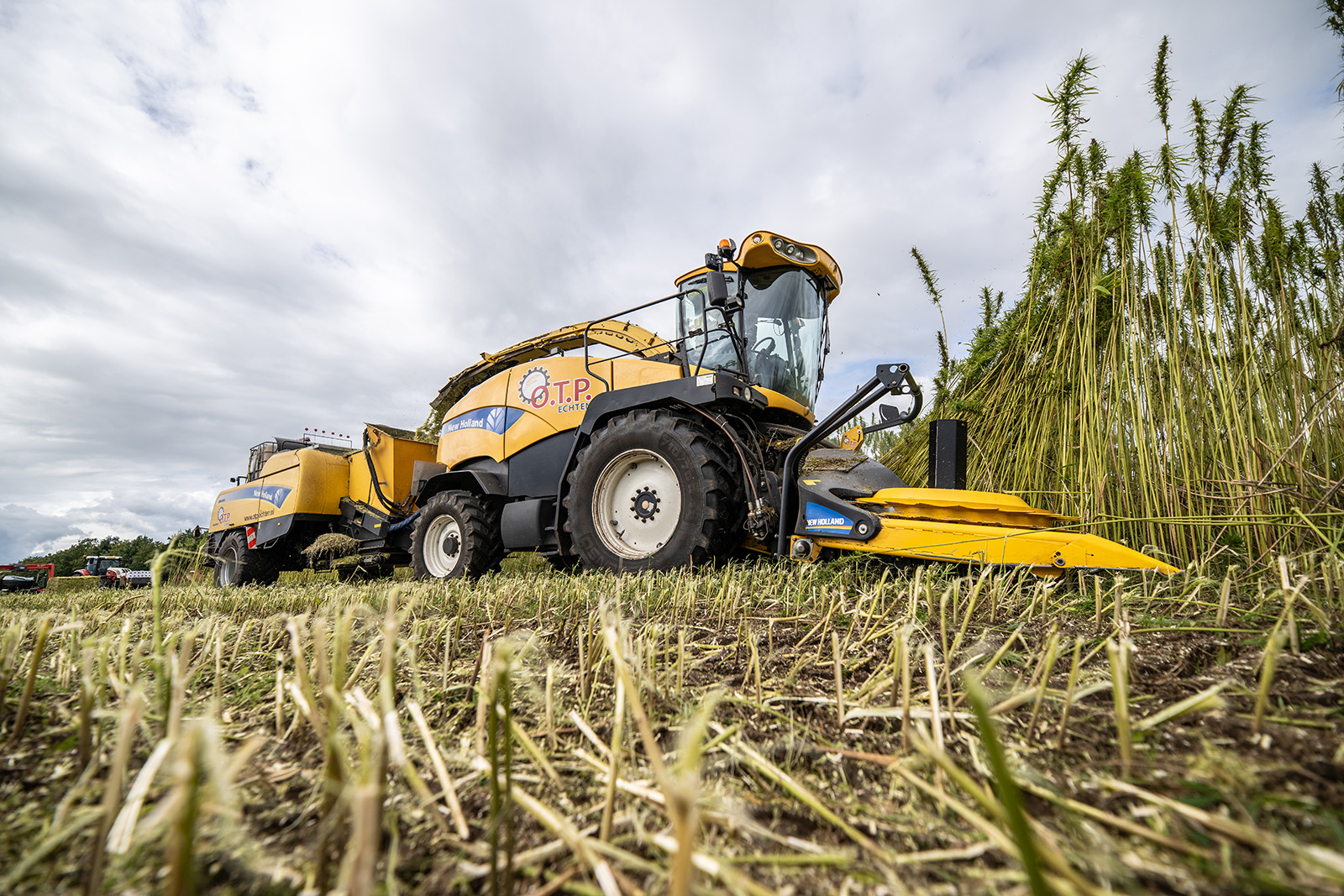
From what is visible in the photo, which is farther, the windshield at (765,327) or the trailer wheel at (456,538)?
the trailer wheel at (456,538)

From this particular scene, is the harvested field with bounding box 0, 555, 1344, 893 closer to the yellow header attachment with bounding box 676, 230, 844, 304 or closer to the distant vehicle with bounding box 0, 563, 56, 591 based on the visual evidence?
the yellow header attachment with bounding box 676, 230, 844, 304

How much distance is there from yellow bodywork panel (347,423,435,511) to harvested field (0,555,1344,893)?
5.25m

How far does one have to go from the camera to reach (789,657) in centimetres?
133

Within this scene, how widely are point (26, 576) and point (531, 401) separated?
12.4m

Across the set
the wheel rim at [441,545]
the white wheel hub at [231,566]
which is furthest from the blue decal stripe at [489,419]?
the white wheel hub at [231,566]

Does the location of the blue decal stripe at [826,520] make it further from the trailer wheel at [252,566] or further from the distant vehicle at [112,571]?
the distant vehicle at [112,571]

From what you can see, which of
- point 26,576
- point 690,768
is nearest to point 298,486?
point 690,768

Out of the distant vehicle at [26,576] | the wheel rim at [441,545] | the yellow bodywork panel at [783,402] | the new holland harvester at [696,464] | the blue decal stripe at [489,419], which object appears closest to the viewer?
the new holland harvester at [696,464]

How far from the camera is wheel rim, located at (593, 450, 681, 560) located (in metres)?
3.69

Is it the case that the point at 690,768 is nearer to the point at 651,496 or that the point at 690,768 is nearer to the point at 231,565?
the point at 651,496

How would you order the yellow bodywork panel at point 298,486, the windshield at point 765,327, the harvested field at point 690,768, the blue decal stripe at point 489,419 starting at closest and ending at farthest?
the harvested field at point 690,768 → the windshield at point 765,327 → the blue decal stripe at point 489,419 → the yellow bodywork panel at point 298,486

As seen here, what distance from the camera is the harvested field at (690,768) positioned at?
0.53m

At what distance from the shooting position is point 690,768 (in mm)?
337

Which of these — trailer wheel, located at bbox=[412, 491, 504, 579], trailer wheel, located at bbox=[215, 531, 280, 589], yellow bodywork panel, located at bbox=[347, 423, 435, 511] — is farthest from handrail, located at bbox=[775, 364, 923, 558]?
trailer wheel, located at bbox=[215, 531, 280, 589]
